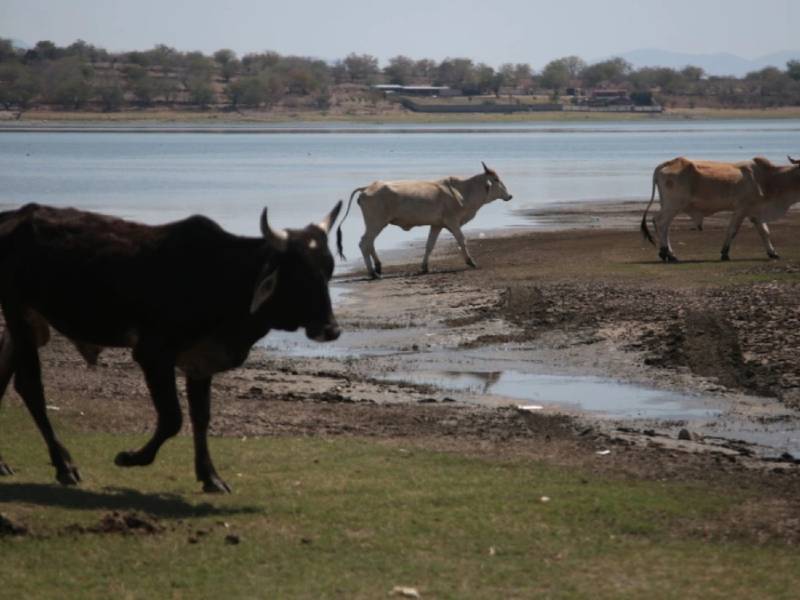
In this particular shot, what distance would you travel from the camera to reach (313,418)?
12766 mm

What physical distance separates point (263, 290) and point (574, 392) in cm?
605

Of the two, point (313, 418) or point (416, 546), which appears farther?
point (313, 418)

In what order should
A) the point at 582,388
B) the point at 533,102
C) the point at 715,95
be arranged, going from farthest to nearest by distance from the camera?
1. the point at 715,95
2. the point at 533,102
3. the point at 582,388

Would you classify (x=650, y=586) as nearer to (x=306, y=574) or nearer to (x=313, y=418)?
(x=306, y=574)

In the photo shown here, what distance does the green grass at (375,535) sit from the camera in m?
7.86

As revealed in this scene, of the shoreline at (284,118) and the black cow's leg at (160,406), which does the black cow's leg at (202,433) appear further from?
the shoreline at (284,118)

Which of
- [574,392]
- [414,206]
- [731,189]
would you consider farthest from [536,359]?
[414,206]

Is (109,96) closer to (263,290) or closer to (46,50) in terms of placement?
(46,50)

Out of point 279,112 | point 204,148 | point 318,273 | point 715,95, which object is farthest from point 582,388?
point 715,95

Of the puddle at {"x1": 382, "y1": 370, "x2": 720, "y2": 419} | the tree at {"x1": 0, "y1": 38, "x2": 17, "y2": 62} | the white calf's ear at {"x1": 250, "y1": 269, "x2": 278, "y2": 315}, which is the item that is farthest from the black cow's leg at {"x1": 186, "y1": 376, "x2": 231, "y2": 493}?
the tree at {"x1": 0, "y1": 38, "x2": 17, "y2": 62}

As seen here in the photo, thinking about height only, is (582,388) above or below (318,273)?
below

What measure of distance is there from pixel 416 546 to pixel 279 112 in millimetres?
145762

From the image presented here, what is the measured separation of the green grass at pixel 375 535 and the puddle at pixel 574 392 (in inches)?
128

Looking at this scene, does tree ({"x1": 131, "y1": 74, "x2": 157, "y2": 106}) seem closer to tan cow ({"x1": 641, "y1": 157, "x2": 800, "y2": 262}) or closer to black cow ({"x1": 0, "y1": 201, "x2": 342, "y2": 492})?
tan cow ({"x1": 641, "y1": 157, "x2": 800, "y2": 262})
